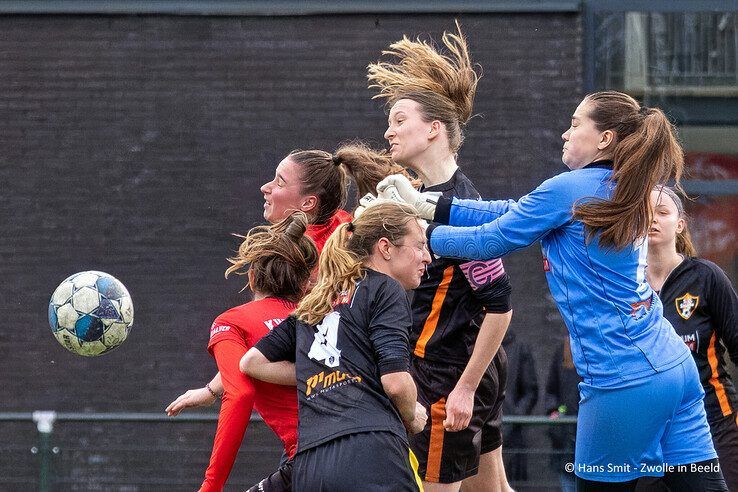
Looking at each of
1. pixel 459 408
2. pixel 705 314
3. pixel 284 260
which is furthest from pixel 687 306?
pixel 284 260

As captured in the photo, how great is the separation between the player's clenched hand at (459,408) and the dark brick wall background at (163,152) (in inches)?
177

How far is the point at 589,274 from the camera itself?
13.6 ft

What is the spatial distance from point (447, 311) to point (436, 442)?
0.57 meters

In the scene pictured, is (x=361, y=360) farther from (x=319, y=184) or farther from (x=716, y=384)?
(x=716, y=384)

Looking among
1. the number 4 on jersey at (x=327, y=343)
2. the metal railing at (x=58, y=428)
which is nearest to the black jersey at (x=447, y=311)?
the number 4 on jersey at (x=327, y=343)

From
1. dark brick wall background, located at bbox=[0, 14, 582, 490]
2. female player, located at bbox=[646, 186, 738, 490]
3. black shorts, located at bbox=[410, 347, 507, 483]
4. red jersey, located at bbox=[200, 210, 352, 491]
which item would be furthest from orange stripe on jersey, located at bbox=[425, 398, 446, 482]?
dark brick wall background, located at bbox=[0, 14, 582, 490]

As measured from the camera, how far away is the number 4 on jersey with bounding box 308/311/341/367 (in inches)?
159

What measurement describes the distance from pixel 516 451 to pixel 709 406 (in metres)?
1.85

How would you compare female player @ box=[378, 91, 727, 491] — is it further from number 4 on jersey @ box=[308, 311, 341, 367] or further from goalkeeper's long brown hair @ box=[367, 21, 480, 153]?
goalkeeper's long brown hair @ box=[367, 21, 480, 153]

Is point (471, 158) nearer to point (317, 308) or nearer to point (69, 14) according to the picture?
point (69, 14)

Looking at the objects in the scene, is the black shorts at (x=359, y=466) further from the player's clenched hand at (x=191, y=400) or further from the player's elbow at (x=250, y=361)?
the player's clenched hand at (x=191, y=400)

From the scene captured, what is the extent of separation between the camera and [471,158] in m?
9.34

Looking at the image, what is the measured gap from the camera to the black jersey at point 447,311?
499 centimetres

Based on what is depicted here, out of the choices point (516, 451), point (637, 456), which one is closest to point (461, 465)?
point (637, 456)
